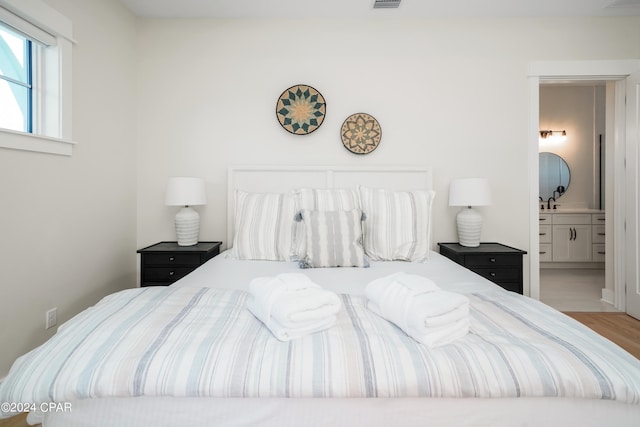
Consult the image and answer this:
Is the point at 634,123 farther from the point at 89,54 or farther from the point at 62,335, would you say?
the point at 89,54

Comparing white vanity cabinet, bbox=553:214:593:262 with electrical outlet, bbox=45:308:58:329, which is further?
white vanity cabinet, bbox=553:214:593:262

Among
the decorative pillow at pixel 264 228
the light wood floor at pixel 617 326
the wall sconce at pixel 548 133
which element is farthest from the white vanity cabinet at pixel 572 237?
the decorative pillow at pixel 264 228

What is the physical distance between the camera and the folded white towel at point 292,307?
103 cm

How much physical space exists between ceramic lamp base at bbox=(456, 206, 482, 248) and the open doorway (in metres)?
2.45

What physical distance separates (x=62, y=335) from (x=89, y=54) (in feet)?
7.25

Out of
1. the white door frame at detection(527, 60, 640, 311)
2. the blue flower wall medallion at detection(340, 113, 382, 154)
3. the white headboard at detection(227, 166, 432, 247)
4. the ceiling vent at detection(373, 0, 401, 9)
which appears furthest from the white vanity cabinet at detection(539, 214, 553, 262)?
the ceiling vent at detection(373, 0, 401, 9)

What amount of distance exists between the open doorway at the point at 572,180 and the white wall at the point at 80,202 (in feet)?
16.4

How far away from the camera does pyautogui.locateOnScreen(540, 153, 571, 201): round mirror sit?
502cm

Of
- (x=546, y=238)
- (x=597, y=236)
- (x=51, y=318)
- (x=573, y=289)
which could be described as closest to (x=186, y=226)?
(x=51, y=318)

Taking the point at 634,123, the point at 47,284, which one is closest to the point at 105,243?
the point at 47,284

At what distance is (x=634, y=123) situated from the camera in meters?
2.87

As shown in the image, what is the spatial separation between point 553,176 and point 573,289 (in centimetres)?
202

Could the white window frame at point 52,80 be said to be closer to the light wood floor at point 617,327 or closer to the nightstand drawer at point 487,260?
the nightstand drawer at point 487,260

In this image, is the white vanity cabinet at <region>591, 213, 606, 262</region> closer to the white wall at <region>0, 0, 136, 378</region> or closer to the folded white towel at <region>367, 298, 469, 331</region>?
the folded white towel at <region>367, 298, 469, 331</region>
